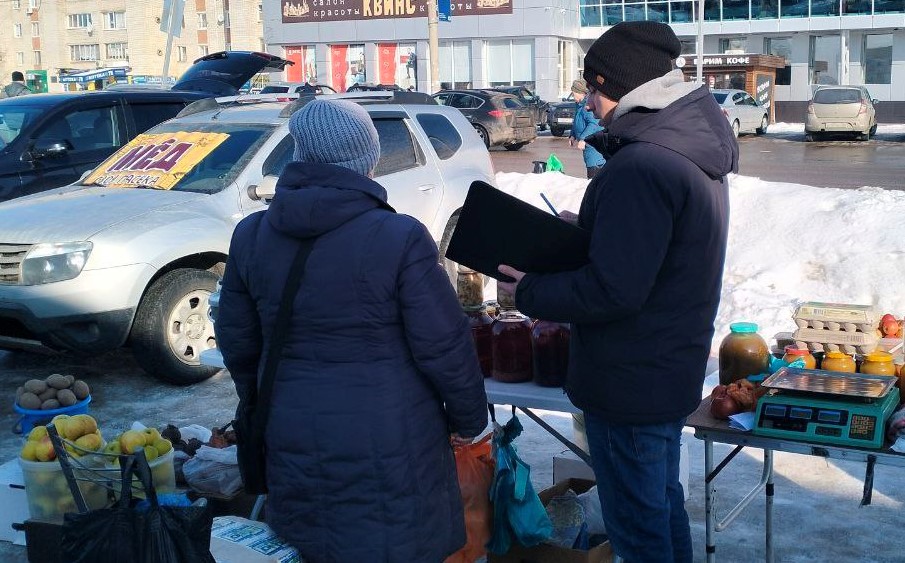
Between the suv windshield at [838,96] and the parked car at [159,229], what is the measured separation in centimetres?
2270

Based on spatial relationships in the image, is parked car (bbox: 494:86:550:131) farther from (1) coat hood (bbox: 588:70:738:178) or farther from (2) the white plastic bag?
(1) coat hood (bbox: 588:70:738:178)

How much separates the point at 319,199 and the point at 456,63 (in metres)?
46.3

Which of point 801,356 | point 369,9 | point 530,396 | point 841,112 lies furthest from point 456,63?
point 530,396

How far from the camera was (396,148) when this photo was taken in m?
8.16

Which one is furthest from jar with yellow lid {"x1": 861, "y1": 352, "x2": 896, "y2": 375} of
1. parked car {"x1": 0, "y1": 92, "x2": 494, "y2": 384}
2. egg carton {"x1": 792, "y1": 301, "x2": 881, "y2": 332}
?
parked car {"x1": 0, "y1": 92, "x2": 494, "y2": 384}

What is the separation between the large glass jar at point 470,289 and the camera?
432cm

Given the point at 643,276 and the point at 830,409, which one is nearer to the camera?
the point at 643,276

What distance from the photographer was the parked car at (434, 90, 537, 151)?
25859mm

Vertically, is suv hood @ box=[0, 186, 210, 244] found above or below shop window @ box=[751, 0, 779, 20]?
below

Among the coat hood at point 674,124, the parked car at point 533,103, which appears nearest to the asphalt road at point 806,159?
the parked car at point 533,103

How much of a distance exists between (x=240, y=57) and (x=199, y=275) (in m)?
7.01

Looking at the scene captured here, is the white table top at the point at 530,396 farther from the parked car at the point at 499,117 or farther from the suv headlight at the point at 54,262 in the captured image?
the parked car at the point at 499,117

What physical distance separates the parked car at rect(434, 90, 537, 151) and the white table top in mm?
22193

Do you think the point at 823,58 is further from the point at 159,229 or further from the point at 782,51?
the point at 159,229
